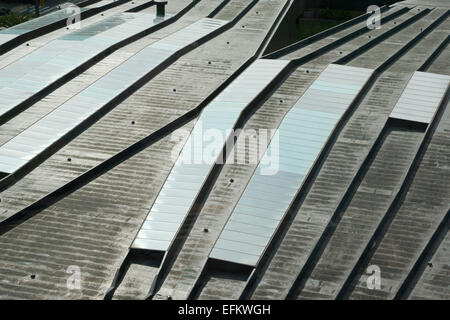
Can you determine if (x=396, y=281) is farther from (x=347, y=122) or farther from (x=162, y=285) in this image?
(x=347, y=122)

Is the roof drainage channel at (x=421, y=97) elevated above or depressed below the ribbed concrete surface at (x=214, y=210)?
above

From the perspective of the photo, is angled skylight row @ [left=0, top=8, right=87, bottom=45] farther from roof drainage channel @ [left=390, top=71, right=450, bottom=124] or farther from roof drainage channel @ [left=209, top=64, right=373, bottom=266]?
roof drainage channel @ [left=390, top=71, right=450, bottom=124]

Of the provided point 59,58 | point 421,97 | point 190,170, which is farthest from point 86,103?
point 421,97

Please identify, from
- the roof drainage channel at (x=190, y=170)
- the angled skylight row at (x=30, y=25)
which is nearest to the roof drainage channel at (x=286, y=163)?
the roof drainage channel at (x=190, y=170)

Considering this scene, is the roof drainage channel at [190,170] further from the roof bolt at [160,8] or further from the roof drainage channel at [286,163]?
the roof bolt at [160,8]
